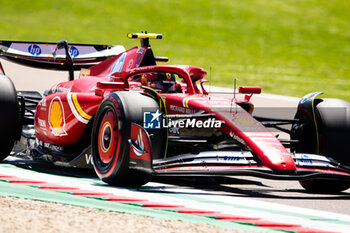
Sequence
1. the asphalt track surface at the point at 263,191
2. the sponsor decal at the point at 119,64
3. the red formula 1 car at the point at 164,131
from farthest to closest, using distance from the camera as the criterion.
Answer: the sponsor decal at the point at 119,64 → the red formula 1 car at the point at 164,131 → the asphalt track surface at the point at 263,191

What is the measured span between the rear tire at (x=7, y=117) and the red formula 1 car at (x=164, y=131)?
0.04ft

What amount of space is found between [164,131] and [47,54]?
177 inches

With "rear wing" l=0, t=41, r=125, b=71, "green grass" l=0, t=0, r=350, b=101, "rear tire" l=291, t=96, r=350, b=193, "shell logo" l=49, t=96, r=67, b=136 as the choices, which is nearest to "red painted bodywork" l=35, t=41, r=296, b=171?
"shell logo" l=49, t=96, r=67, b=136

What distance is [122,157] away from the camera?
23.4ft

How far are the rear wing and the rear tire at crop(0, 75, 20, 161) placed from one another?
2.00 m

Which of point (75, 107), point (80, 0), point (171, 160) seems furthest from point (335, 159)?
point (80, 0)

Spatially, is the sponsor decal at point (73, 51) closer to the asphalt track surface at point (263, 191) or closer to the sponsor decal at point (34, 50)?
the sponsor decal at point (34, 50)

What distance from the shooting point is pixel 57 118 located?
8.89 m

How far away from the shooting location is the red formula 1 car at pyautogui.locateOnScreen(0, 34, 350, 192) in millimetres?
7105

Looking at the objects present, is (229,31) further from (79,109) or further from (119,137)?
(119,137)

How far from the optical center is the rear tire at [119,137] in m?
7.15

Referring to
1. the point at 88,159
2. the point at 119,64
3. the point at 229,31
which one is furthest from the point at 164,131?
the point at 229,31

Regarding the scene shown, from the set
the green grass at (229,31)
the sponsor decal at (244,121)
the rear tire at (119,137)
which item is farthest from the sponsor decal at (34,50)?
the green grass at (229,31)

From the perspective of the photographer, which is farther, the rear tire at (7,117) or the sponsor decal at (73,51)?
the sponsor decal at (73,51)
